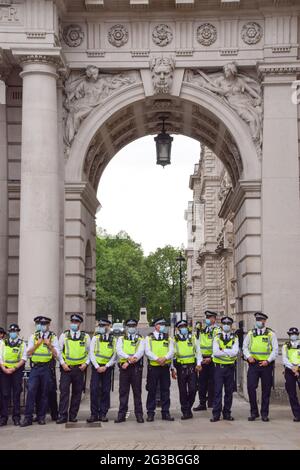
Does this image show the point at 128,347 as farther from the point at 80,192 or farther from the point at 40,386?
the point at 80,192

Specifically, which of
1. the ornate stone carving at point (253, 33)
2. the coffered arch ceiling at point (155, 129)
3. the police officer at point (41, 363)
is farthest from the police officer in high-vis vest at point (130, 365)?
the ornate stone carving at point (253, 33)

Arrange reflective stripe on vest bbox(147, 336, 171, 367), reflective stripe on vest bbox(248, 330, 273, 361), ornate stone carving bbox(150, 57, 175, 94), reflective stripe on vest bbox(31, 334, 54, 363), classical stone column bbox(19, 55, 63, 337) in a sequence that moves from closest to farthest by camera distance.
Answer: reflective stripe on vest bbox(31, 334, 54, 363)
reflective stripe on vest bbox(248, 330, 273, 361)
reflective stripe on vest bbox(147, 336, 171, 367)
classical stone column bbox(19, 55, 63, 337)
ornate stone carving bbox(150, 57, 175, 94)

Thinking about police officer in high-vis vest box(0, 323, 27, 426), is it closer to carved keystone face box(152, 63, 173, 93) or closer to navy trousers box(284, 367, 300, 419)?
navy trousers box(284, 367, 300, 419)

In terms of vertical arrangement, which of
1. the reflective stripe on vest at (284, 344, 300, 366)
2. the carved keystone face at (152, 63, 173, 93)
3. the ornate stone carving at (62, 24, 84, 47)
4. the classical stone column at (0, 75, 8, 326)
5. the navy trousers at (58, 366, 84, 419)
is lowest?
the navy trousers at (58, 366, 84, 419)

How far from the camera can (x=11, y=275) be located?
2116 centimetres

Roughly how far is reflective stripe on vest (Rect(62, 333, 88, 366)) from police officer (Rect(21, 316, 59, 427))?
200 mm

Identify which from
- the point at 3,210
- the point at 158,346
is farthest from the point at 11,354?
the point at 3,210

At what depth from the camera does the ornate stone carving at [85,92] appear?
2152 cm

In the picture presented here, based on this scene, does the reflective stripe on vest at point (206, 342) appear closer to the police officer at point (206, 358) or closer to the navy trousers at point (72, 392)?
the police officer at point (206, 358)

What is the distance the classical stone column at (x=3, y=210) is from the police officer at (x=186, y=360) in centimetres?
460

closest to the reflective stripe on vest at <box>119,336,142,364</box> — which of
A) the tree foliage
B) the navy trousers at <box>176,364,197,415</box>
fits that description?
the navy trousers at <box>176,364,197,415</box>

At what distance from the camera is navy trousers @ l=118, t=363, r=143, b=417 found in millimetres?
17562

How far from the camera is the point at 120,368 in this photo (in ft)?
59.0

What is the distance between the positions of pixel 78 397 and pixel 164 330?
2.22m
